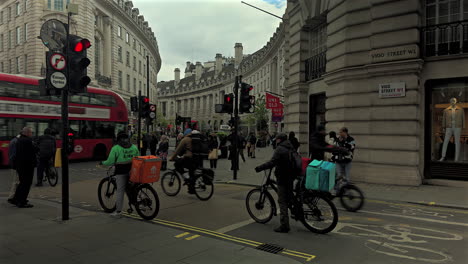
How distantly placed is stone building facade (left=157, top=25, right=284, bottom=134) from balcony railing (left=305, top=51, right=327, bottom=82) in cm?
3286

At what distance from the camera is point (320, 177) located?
17.7 feet

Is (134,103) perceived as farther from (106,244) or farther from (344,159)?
(106,244)

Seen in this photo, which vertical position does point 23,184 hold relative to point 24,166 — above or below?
below

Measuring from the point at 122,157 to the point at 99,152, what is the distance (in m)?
13.4

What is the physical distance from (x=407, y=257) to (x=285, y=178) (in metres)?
2.01

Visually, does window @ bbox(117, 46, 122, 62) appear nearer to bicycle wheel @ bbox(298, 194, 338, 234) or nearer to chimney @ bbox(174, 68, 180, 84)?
bicycle wheel @ bbox(298, 194, 338, 234)

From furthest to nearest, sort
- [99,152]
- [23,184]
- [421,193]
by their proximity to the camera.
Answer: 1. [99,152]
2. [421,193]
3. [23,184]

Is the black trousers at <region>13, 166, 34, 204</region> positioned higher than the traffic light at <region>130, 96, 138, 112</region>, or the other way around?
the traffic light at <region>130, 96, 138, 112</region>

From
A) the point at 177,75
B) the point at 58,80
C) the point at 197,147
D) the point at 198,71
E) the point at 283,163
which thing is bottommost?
the point at 283,163

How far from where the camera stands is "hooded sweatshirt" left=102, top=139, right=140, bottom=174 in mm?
6145

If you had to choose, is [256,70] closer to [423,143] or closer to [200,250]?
[423,143]

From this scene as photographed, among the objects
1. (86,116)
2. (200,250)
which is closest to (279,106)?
(86,116)

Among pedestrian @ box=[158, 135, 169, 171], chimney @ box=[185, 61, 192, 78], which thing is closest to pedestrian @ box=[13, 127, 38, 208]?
pedestrian @ box=[158, 135, 169, 171]

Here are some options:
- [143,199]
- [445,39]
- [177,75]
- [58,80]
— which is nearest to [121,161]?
[143,199]
